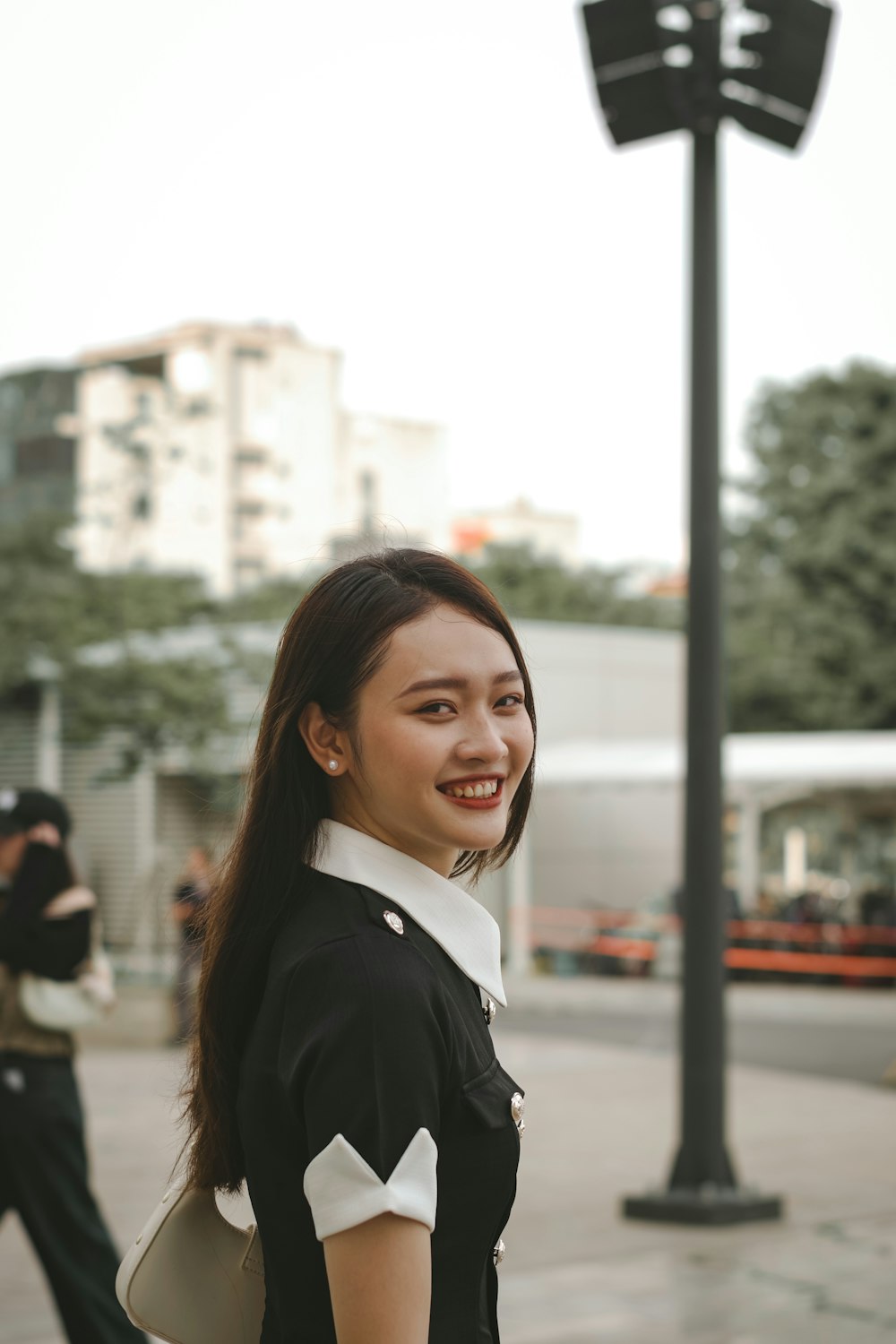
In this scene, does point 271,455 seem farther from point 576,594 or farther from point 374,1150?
point 374,1150

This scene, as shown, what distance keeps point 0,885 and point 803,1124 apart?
23.0ft

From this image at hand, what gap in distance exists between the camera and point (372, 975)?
1669mm

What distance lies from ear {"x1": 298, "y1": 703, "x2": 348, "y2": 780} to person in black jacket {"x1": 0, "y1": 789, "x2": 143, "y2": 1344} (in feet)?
10.7

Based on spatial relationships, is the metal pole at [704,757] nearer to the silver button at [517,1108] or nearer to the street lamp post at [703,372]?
Answer: the street lamp post at [703,372]

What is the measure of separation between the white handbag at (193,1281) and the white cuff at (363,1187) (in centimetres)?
40

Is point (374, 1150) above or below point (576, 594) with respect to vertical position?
below

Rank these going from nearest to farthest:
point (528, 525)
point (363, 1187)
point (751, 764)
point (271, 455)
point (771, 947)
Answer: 1. point (363, 1187)
2. point (771, 947)
3. point (751, 764)
4. point (271, 455)
5. point (528, 525)

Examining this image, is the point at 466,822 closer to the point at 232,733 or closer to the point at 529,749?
the point at 529,749

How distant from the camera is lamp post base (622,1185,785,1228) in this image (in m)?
7.69

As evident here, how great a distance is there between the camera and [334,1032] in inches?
64.2

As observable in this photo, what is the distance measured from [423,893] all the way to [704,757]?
6170mm

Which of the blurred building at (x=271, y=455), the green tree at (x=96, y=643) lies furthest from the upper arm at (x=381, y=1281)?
the blurred building at (x=271, y=455)

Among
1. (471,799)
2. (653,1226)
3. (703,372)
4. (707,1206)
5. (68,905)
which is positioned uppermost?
(703,372)

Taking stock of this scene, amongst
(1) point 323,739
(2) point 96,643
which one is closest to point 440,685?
(1) point 323,739
